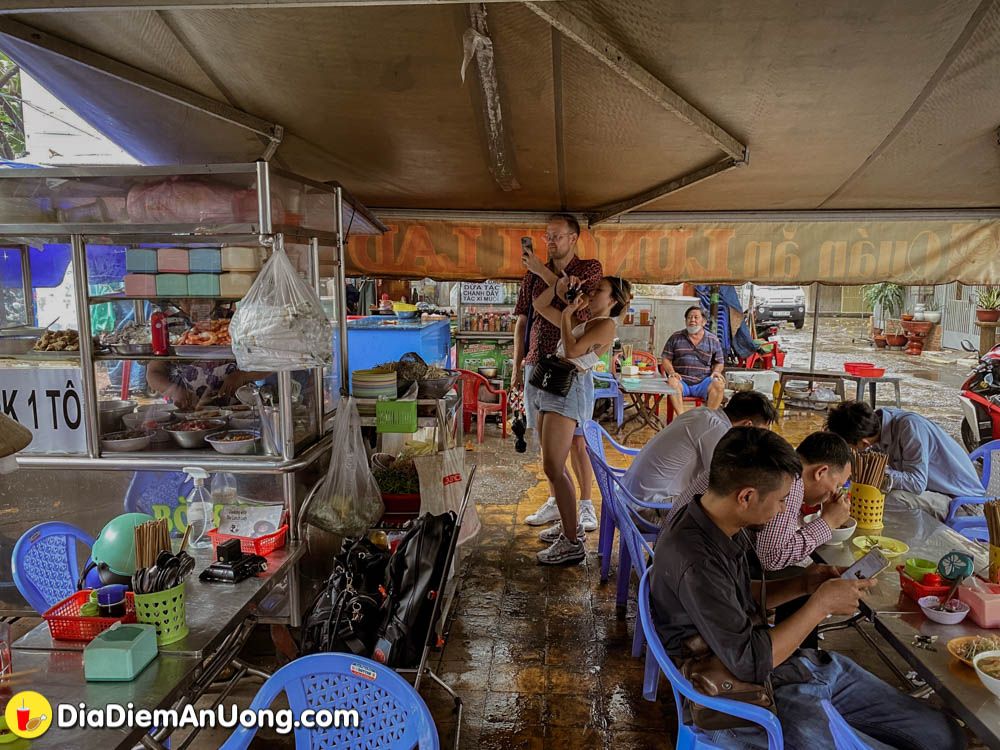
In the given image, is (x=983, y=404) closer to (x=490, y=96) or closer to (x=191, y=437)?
(x=490, y=96)

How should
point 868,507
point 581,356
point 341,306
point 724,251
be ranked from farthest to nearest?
point 724,251
point 581,356
point 341,306
point 868,507

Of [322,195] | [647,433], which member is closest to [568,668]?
[322,195]

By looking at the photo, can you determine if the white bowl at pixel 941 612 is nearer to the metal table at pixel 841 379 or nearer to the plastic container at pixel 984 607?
the plastic container at pixel 984 607

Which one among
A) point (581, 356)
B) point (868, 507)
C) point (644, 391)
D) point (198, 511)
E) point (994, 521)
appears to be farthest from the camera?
point (644, 391)

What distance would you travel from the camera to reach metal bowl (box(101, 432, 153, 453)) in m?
3.37

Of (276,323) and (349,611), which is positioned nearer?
(349,611)

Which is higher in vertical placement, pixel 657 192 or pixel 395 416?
pixel 657 192

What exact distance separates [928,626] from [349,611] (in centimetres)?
203

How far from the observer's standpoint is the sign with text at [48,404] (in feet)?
11.0

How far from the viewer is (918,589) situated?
223 cm

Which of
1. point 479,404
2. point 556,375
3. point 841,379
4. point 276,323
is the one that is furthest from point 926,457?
point 841,379

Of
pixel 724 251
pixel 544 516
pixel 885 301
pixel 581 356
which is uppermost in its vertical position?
pixel 724 251

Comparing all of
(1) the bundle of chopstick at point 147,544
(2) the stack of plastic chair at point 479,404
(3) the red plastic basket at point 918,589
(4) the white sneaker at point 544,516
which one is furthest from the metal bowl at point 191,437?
(2) the stack of plastic chair at point 479,404

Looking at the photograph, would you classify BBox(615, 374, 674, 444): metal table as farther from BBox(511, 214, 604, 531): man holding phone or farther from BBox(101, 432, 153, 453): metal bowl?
BBox(101, 432, 153, 453): metal bowl
